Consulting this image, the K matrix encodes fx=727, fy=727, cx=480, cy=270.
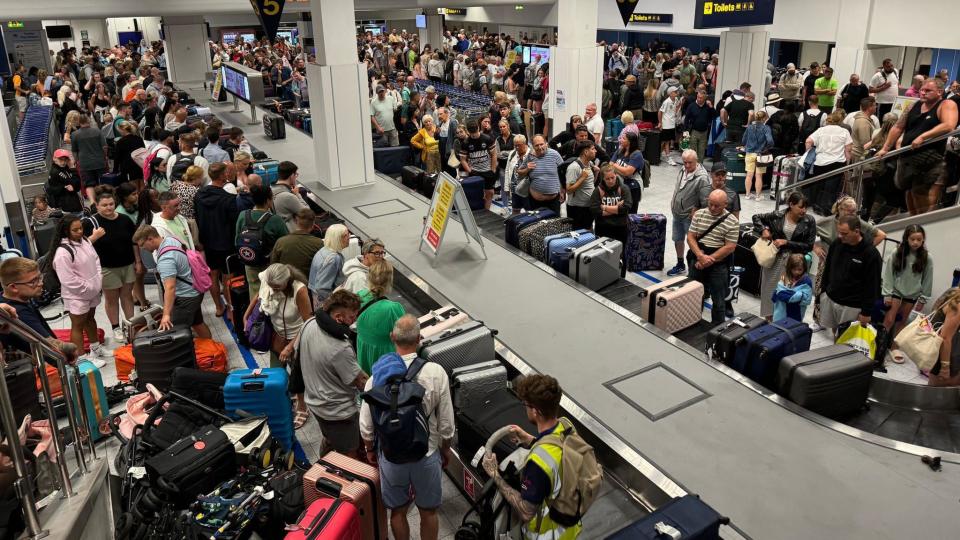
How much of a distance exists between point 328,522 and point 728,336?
3.34 meters

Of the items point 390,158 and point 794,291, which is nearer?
point 794,291

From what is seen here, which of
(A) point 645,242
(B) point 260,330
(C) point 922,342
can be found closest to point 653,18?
(A) point 645,242

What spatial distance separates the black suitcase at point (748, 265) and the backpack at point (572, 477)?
5503mm

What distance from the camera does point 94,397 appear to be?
5.79m

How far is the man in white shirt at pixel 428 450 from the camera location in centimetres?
413

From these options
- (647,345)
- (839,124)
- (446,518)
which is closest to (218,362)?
(446,518)

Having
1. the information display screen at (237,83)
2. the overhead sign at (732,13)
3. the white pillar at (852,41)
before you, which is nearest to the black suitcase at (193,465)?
the information display screen at (237,83)

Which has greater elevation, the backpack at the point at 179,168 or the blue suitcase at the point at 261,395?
the backpack at the point at 179,168

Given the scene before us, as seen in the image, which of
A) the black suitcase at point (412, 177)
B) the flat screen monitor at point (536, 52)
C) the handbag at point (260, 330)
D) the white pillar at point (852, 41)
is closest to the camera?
the handbag at point (260, 330)

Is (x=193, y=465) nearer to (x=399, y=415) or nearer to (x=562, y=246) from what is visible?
(x=399, y=415)

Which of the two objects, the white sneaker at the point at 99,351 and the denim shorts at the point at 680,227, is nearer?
the white sneaker at the point at 99,351

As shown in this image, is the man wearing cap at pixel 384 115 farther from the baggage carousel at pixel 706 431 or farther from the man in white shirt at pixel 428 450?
the man in white shirt at pixel 428 450

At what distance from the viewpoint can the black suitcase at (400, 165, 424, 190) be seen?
10.8m

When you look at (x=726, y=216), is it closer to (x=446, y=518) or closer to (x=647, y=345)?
(x=647, y=345)
